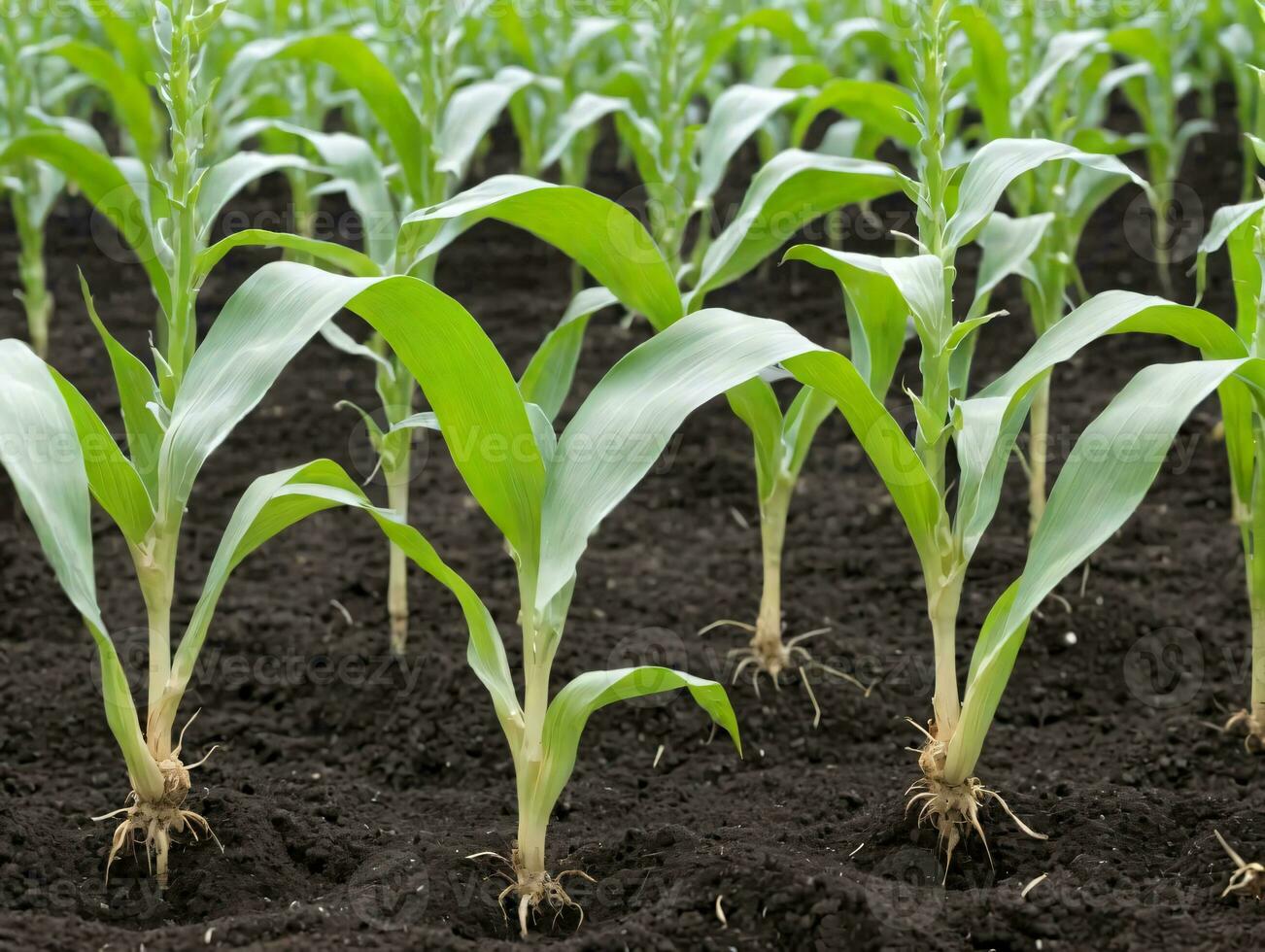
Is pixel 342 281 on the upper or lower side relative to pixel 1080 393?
upper

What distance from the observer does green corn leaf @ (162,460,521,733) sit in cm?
173

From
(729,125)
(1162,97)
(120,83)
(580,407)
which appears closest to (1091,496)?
(580,407)

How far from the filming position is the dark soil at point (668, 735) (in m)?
1.71

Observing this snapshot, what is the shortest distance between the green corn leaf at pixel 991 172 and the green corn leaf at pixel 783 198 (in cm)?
27

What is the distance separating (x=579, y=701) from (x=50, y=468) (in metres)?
0.72

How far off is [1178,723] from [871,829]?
783 mm

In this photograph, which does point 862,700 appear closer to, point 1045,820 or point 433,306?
point 1045,820

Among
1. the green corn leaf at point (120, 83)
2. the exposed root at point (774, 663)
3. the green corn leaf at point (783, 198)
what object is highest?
the green corn leaf at point (120, 83)

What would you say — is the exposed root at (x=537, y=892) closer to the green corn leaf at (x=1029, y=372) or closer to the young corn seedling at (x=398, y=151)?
the green corn leaf at (x=1029, y=372)

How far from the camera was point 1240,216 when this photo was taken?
6.49ft

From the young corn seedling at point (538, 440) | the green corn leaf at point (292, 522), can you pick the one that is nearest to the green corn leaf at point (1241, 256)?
the young corn seedling at point (538, 440)

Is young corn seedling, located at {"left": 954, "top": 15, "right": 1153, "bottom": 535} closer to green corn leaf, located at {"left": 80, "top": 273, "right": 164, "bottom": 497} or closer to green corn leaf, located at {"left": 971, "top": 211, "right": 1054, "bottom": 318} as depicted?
green corn leaf, located at {"left": 971, "top": 211, "right": 1054, "bottom": 318}

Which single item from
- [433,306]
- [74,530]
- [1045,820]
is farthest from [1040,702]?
[74,530]

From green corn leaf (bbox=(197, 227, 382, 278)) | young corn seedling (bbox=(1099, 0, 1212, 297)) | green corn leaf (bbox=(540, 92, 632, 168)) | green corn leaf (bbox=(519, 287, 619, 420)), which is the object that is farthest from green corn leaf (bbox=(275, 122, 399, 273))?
young corn seedling (bbox=(1099, 0, 1212, 297))
